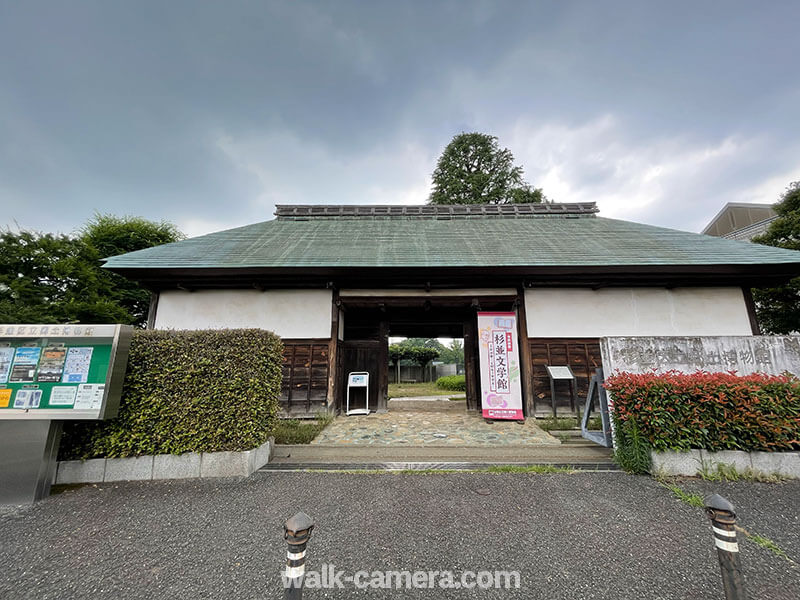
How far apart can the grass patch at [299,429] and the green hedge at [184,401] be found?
0.90m

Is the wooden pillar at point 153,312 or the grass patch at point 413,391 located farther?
the grass patch at point 413,391

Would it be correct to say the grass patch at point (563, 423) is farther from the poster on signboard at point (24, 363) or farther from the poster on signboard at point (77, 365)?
the poster on signboard at point (24, 363)

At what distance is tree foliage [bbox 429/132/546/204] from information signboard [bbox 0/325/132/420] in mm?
18098

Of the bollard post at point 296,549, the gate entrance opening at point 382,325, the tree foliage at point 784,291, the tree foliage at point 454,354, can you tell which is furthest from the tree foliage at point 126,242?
the tree foliage at point 454,354

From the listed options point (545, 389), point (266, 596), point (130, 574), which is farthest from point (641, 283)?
point (130, 574)

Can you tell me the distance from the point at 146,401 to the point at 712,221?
32.5 meters

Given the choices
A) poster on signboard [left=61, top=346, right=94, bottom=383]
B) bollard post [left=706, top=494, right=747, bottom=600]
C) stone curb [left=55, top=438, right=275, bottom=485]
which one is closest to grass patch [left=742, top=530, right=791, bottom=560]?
bollard post [left=706, top=494, right=747, bottom=600]

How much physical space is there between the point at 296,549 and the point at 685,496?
12.9ft

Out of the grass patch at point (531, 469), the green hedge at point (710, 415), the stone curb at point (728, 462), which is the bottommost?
the grass patch at point (531, 469)

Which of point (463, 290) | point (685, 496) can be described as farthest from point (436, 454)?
point (463, 290)

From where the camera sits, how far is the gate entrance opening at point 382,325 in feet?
25.0

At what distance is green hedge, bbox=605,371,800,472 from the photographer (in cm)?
350

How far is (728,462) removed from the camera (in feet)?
11.5

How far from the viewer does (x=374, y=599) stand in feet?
6.27
